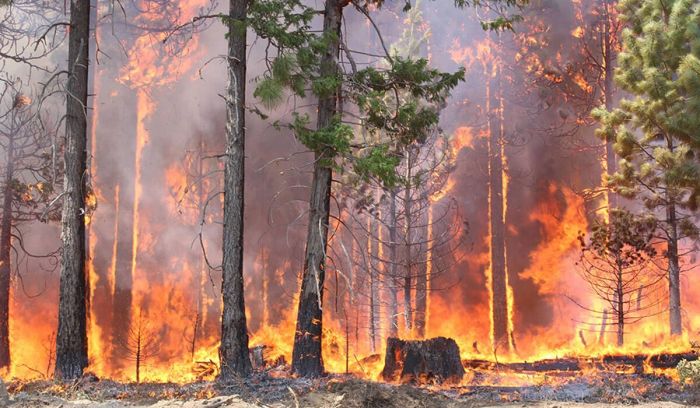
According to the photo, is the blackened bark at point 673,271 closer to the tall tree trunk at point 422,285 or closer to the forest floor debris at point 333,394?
the forest floor debris at point 333,394

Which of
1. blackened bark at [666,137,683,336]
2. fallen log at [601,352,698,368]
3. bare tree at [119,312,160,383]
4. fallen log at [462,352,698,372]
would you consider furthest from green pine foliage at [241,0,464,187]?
bare tree at [119,312,160,383]

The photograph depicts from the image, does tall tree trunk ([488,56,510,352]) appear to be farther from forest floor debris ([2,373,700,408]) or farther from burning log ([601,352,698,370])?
forest floor debris ([2,373,700,408])

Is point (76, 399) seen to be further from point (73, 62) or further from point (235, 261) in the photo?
point (73, 62)

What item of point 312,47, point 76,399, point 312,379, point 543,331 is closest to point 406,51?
point 543,331

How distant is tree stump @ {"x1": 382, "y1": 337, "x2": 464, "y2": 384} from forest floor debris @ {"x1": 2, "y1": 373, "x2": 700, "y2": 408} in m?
0.52

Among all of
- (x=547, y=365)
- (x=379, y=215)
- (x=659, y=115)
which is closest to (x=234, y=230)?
(x=659, y=115)

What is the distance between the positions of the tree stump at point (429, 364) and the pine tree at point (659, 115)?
745 cm

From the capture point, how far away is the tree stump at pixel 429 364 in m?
13.1

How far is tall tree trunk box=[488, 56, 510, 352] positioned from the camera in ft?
88.1

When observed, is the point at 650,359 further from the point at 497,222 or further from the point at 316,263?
the point at 497,222

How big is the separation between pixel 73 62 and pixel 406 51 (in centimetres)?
1538

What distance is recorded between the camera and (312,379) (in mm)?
12516

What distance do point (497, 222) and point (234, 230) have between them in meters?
17.2

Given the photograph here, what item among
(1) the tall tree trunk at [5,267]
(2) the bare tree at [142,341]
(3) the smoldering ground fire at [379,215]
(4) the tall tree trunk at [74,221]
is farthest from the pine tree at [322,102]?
(2) the bare tree at [142,341]
